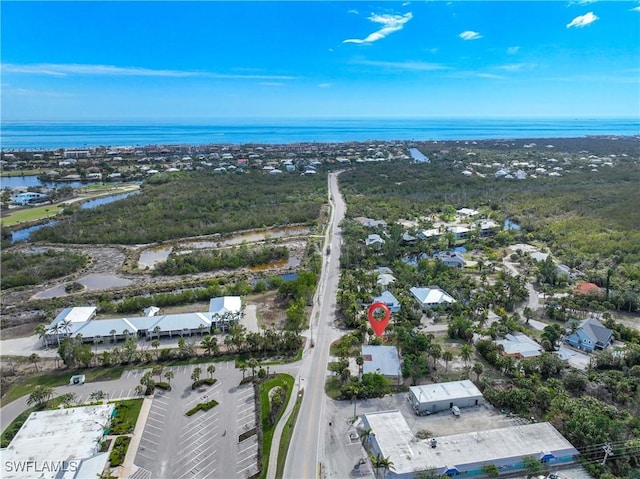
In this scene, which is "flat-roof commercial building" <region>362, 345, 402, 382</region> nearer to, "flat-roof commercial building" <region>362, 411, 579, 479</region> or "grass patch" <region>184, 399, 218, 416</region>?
"flat-roof commercial building" <region>362, 411, 579, 479</region>

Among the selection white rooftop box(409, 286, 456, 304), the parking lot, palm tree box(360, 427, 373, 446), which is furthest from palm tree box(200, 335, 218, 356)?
white rooftop box(409, 286, 456, 304)

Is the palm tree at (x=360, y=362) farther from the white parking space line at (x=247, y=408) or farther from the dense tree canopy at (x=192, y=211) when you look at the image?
the dense tree canopy at (x=192, y=211)

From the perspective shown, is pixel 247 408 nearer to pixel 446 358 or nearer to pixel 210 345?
pixel 210 345

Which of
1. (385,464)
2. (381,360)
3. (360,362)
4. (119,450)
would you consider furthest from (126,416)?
(381,360)

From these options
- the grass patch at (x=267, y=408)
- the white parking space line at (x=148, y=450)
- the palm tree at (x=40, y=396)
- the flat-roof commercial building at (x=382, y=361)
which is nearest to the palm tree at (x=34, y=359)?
the palm tree at (x=40, y=396)

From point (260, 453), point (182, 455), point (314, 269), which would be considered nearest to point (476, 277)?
point (314, 269)

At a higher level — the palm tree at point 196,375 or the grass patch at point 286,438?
the palm tree at point 196,375

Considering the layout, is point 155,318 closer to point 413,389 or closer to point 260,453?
point 260,453
